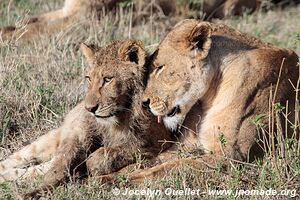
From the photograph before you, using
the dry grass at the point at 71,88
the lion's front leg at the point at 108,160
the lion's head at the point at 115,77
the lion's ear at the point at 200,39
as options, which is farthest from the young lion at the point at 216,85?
the lion's front leg at the point at 108,160

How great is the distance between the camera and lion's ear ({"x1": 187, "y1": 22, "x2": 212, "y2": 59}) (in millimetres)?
4828

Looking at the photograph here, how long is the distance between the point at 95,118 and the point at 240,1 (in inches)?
154

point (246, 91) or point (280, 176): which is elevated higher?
point (246, 91)

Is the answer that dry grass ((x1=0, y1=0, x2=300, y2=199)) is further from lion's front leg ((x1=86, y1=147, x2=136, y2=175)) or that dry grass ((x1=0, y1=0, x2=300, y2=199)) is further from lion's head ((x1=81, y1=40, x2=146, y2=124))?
lion's head ((x1=81, y1=40, x2=146, y2=124))

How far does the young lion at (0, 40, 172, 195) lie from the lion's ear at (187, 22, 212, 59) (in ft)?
1.00

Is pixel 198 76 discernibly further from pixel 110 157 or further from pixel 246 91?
pixel 110 157

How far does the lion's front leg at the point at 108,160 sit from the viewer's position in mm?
4895

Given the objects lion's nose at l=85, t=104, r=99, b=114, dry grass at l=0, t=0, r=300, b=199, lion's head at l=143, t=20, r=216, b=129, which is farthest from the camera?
lion's head at l=143, t=20, r=216, b=129

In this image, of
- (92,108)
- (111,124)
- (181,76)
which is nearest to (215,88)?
(181,76)

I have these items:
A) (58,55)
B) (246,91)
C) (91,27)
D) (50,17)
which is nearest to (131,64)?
(246,91)

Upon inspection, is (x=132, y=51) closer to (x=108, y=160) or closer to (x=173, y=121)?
(x=173, y=121)

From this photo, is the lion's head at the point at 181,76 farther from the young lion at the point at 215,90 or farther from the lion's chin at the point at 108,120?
the lion's chin at the point at 108,120

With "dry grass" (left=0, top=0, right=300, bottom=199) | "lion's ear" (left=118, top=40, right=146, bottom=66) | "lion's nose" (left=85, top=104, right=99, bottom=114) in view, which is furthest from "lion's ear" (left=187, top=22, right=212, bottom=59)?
"lion's nose" (left=85, top=104, right=99, bottom=114)

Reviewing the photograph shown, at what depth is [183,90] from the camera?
193 inches
